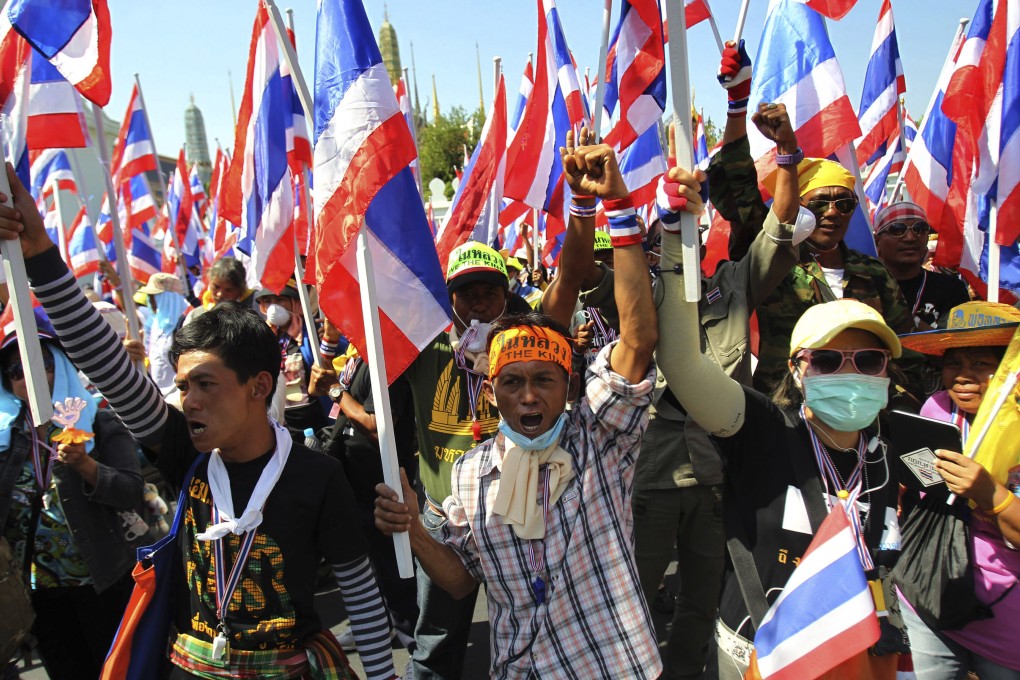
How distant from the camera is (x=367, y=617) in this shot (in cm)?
213

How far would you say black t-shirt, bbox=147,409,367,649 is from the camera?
203 centimetres

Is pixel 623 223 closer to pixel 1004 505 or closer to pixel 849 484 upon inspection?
pixel 849 484

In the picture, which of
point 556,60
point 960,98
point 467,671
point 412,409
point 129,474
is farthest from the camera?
point 556,60

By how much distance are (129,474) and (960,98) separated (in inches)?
193

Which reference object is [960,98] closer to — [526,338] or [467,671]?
[526,338]

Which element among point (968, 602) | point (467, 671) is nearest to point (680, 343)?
point (968, 602)

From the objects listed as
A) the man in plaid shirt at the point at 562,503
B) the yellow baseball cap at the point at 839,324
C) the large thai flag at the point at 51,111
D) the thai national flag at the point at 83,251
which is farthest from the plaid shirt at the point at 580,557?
the thai national flag at the point at 83,251

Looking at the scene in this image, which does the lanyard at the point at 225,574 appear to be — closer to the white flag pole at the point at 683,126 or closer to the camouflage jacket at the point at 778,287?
the white flag pole at the point at 683,126

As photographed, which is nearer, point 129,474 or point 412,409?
point 129,474

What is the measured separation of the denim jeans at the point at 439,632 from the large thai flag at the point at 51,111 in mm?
2688

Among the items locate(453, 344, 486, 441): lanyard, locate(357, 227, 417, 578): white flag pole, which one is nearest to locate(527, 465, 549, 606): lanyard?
locate(357, 227, 417, 578): white flag pole

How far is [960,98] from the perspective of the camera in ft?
14.7

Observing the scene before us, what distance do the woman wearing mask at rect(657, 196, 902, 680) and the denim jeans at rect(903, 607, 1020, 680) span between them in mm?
665

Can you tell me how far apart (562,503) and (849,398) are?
2.77ft
